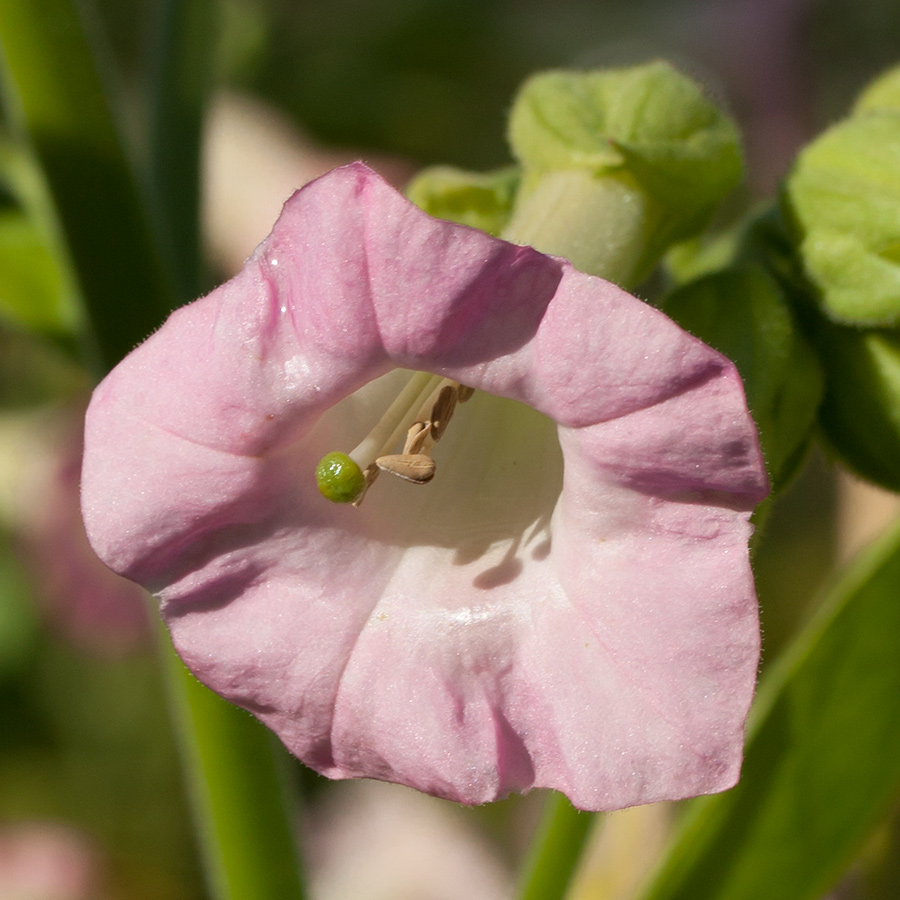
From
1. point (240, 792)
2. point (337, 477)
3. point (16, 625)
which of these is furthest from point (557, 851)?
point (16, 625)

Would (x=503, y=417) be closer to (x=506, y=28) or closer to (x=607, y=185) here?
(x=607, y=185)

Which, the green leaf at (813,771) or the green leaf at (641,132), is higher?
the green leaf at (641,132)

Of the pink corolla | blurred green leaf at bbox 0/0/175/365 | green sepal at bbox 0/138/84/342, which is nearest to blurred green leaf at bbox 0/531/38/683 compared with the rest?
green sepal at bbox 0/138/84/342

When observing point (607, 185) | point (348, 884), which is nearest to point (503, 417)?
point (607, 185)

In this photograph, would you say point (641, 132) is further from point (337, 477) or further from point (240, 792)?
point (240, 792)

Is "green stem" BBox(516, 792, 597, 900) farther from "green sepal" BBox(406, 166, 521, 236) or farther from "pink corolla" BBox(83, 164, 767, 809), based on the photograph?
"green sepal" BBox(406, 166, 521, 236)

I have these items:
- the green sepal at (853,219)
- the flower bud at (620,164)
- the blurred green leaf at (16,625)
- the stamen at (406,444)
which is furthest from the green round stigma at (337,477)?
the blurred green leaf at (16,625)

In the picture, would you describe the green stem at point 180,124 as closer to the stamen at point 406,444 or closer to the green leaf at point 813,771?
the stamen at point 406,444
